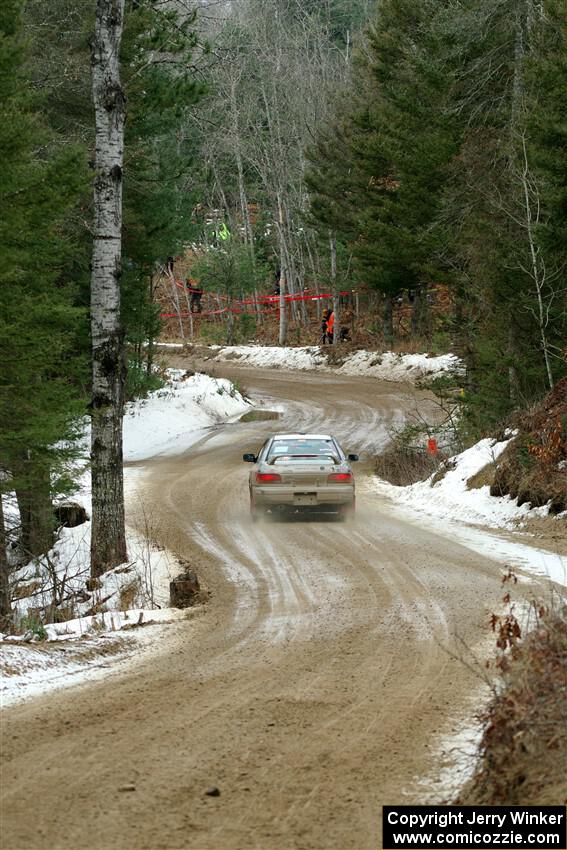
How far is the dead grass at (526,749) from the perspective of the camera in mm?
4887

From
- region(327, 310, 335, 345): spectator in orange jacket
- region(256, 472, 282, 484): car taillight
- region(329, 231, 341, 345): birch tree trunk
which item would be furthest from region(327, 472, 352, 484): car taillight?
region(327, 310, 335, 345): spectator in orange jacket

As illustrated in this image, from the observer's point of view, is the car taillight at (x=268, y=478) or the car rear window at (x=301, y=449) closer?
the car taillight at (x=268, y=478)

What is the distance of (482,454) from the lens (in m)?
19.2

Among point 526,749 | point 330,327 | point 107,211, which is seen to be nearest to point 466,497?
point 107,211

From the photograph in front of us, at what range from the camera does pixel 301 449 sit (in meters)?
18.1

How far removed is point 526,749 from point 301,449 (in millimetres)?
13204

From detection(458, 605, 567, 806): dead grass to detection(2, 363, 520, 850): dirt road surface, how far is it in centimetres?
Answer: 44

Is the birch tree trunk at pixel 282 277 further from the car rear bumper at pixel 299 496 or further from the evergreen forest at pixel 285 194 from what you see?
the car rear bumper at pixel 299 496

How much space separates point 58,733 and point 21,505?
34.1 ft

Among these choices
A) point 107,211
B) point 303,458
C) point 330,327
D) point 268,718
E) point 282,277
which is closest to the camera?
point 268,718

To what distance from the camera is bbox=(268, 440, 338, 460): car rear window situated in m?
17.9

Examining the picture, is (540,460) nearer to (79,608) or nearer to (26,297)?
(79,608)

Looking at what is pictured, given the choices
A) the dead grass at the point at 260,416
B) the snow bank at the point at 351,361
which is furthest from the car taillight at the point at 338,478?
the snow bank at the point at 351,361

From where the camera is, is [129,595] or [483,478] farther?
[483,478]
